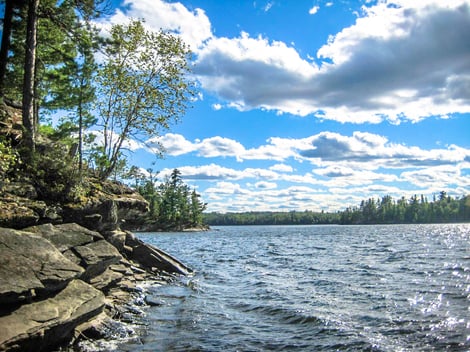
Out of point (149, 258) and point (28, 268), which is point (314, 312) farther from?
point (149, 258)

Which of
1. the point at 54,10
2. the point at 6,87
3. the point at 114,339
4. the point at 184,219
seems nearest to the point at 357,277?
the point at 114,339

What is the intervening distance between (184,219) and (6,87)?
121934 millimetres

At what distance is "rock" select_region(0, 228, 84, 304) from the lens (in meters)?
10.1

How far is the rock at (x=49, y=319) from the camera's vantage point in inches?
372

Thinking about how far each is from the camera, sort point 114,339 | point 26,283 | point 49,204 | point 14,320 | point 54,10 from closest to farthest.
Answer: point 14,320 < point 26,283 < point 114,339 < point 49,204 < point 54,10

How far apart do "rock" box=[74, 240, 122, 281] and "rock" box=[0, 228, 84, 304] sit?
2198 mm

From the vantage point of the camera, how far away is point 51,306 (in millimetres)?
11016

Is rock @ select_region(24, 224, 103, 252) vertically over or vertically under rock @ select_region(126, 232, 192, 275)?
over

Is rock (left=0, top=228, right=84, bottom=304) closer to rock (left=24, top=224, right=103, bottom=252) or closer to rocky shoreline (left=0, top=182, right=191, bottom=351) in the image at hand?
rocky shoreline (left=0, top=182, right=191, bottom=351)

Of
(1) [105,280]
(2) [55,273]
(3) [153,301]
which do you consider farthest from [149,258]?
(2) [55,273]

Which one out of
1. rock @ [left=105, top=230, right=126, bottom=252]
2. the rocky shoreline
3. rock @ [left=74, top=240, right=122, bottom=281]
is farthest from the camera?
rock @ [left=105, top=230, right=126, bottom=252]

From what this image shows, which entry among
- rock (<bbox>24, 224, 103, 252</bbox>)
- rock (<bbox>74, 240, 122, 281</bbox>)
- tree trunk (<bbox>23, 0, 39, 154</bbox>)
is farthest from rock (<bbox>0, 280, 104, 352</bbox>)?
tree trunk (<bbox>23, 0, 39, 154</bbox>)

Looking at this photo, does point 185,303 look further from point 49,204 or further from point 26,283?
point 26,283

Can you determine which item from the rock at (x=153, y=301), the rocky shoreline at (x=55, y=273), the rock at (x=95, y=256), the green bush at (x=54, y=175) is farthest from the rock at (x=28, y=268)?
the rock at (x=153, y=301)
